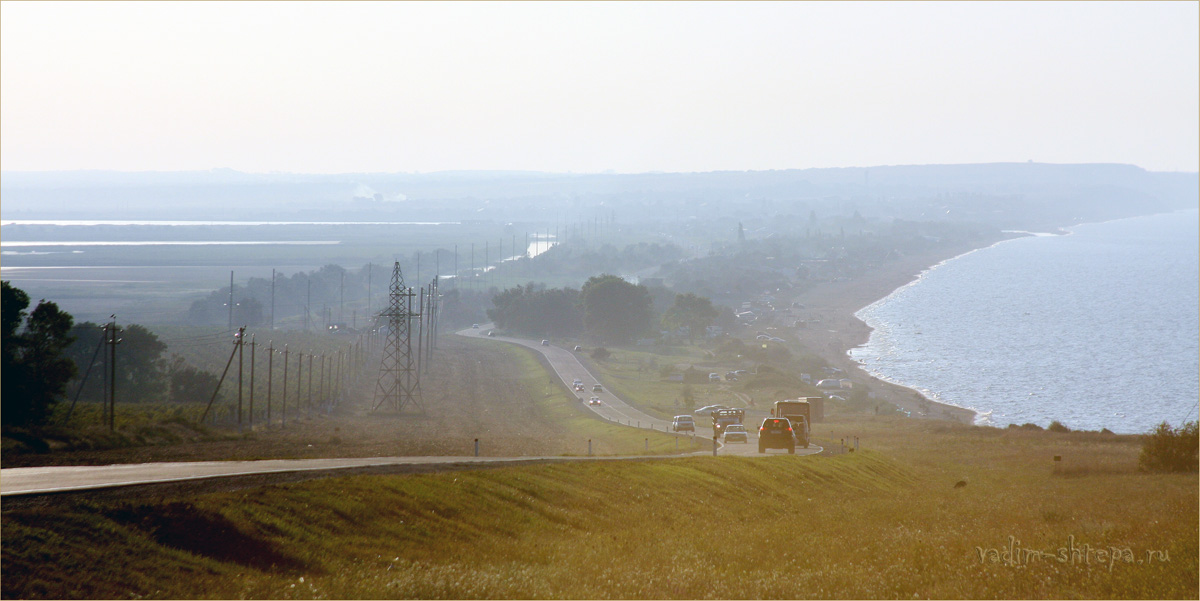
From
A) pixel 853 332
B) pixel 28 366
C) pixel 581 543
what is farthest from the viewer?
pixel 853 332

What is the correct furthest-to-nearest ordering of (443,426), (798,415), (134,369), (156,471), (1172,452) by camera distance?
(134,369), (443,426), (798,415), (1172,452), (156,471)

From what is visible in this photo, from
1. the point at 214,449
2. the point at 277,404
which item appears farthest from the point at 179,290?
the point at 214,449

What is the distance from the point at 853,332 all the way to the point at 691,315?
2252 cm

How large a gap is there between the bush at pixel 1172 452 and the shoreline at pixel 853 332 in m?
34.3

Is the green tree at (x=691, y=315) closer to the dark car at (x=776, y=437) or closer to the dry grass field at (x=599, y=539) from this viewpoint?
the dark car at (x=776, y=437)

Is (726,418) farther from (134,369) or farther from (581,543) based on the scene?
(134,369)

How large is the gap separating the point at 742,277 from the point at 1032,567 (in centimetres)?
17088

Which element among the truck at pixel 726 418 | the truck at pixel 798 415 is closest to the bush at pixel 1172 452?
the truck at pixel 798 415

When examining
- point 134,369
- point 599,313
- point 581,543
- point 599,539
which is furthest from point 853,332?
point 581,543

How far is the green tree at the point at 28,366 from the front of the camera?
3459 cm

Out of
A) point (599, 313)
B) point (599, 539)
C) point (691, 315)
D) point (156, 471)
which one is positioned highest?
point (156, 471)

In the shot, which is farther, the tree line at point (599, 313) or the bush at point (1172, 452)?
the tree line at point (599, 313)

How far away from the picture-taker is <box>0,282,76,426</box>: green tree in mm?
34594

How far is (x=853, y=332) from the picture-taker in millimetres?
127188
